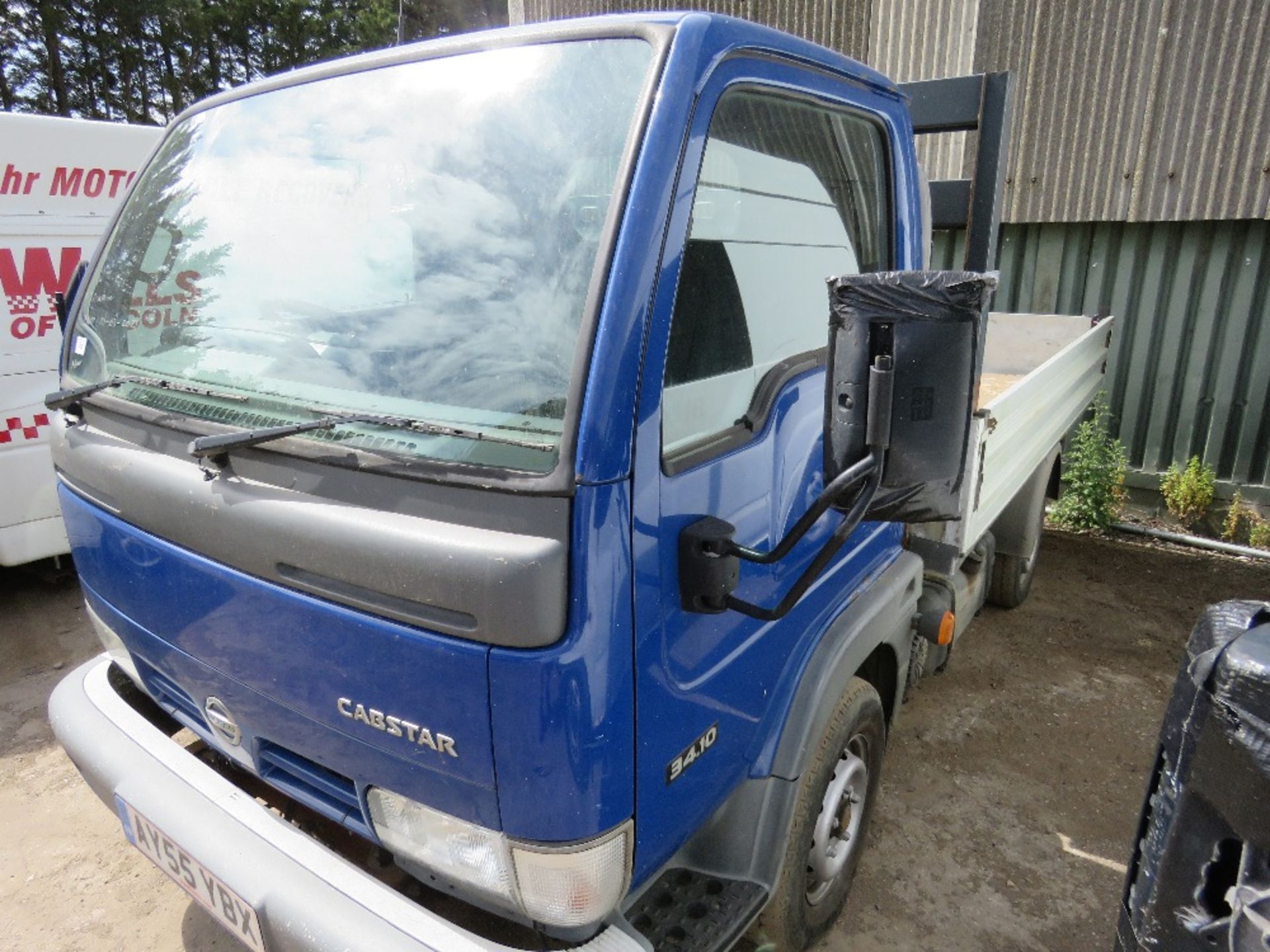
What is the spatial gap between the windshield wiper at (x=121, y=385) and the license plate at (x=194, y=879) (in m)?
0.94

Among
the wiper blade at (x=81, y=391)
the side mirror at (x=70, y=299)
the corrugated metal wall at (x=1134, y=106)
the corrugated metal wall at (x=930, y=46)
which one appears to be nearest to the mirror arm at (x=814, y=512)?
the wiper blade at (x=81, y=391)

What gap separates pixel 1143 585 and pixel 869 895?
343 cm

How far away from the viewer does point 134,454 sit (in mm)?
1809

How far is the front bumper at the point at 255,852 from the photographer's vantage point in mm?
1493

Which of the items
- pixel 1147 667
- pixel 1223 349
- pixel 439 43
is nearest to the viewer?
→ pixel 439 43

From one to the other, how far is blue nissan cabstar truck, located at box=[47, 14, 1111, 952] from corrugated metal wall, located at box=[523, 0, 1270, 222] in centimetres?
455

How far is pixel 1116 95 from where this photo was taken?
5680 millimetres

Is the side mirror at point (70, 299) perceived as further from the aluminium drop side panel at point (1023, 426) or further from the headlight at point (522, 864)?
the aluminium drop side panel at point (1023, 426)

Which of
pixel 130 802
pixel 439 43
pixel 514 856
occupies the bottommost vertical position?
pixel 130 802

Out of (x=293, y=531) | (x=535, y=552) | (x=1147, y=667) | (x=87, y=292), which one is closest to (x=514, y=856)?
(x=535, y=552)

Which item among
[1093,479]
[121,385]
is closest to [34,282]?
[121,385]

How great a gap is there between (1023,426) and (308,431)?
2887 millimetres

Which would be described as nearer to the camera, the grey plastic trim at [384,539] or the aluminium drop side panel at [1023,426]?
the grey plastic trim at [384,539]

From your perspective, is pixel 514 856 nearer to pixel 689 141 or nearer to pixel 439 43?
pixel 689 141
